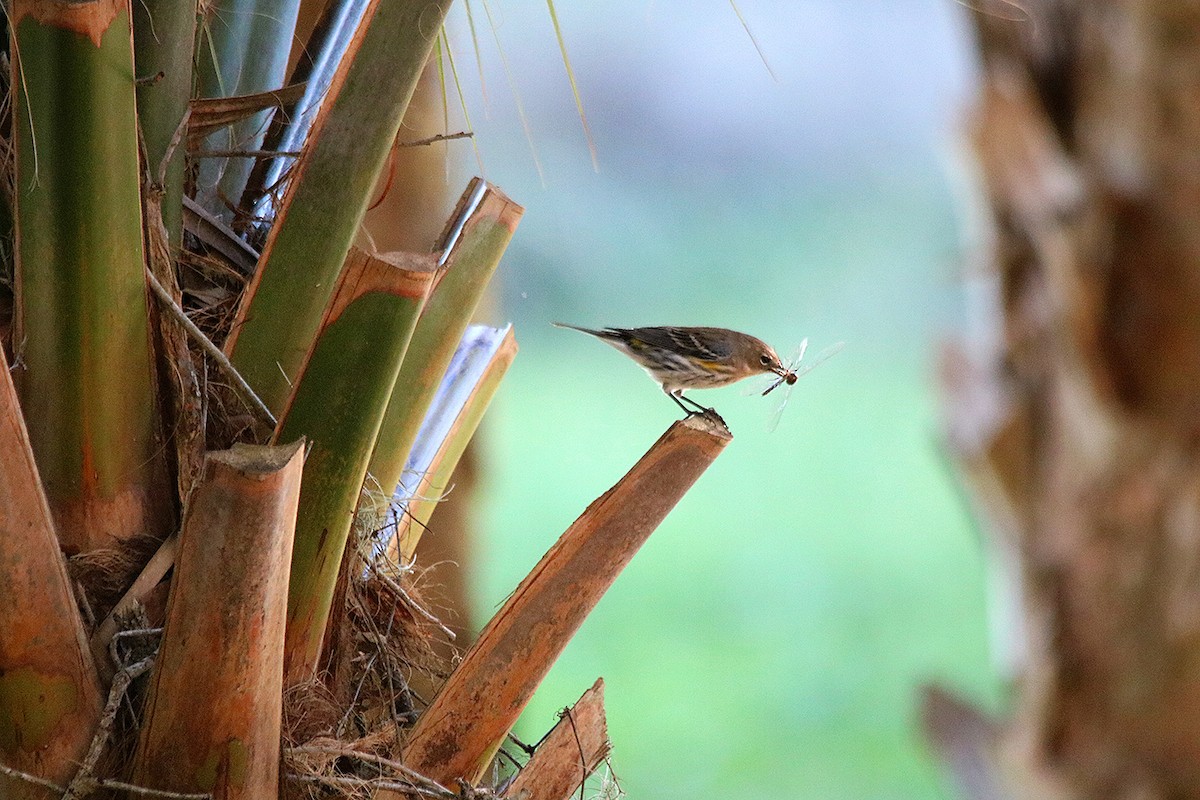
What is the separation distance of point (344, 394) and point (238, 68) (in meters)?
0.45

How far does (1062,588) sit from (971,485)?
4 centimetres

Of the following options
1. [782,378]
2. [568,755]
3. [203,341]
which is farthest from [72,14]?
[782,378]

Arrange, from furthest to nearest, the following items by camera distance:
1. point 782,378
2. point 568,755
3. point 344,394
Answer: point 782,378 < point 568,755 < point 344,394

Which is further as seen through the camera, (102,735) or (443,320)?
(443,320)

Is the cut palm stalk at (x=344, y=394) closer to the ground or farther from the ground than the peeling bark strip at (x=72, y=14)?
closer to the ground

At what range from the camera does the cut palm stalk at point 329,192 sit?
0.97m

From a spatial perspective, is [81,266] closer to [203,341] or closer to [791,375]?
[203,341]

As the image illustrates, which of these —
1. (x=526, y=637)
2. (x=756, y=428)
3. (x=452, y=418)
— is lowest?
(x=526, y=637)

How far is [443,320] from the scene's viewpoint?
121 centimetres

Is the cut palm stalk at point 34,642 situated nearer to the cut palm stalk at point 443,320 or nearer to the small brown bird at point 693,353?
the cut palm stalk at point 443,320

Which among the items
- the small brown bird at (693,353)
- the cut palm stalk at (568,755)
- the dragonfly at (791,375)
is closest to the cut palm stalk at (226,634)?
the cut palm stalk at (568,755)

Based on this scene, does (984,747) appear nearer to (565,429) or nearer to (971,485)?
(971,485)

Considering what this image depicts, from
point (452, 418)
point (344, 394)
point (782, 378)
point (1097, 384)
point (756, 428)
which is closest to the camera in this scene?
point (1097, 384)

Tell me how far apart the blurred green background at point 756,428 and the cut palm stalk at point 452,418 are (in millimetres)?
679
